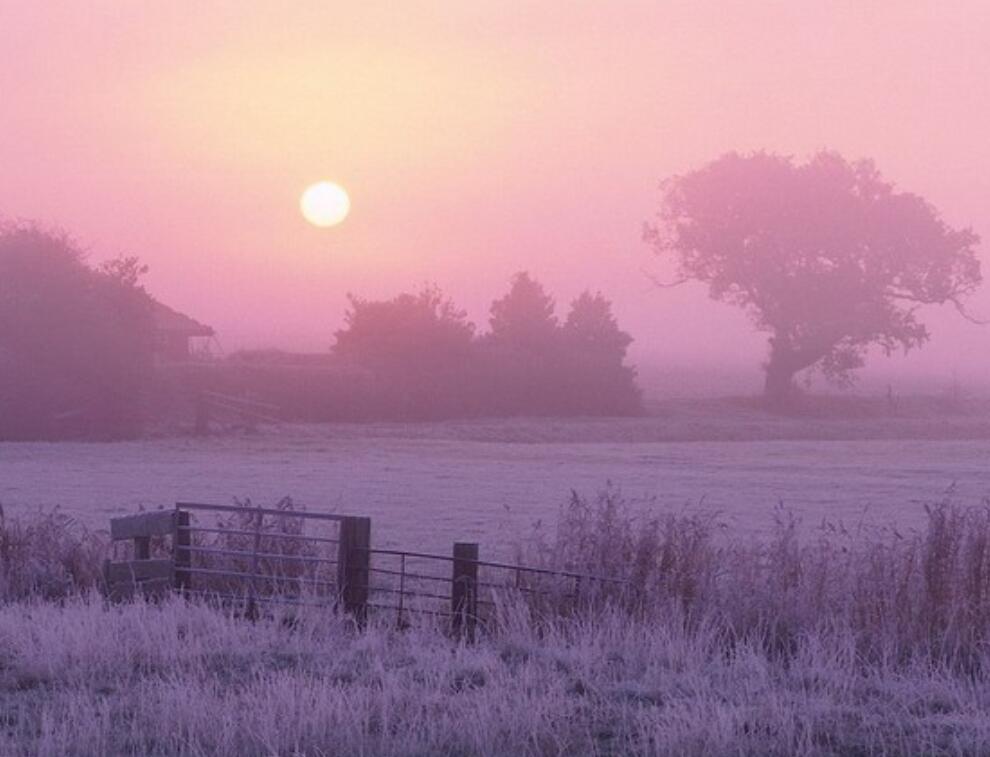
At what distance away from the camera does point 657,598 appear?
1396 cm

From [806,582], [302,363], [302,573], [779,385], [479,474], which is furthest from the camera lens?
[779,385]

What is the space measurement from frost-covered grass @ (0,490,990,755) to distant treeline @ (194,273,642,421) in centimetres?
4872

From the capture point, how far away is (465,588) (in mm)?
13977

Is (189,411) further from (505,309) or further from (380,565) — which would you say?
(380,565)

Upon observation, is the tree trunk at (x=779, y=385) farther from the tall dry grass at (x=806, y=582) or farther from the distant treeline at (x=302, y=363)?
the tall dry grass at (x=806, y=582)

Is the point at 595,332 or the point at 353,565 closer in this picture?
the point at 353,565

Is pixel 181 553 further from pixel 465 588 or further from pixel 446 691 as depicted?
pixel 446 691

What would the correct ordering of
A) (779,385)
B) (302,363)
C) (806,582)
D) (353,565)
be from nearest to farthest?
(806,582), (353,565), (302,363), (779,385)

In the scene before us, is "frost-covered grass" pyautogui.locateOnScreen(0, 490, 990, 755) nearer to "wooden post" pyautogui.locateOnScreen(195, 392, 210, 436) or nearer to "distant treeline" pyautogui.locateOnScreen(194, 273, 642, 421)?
"wooden post" pyautogui.locateOnScreen(195, 392, 210, 436)

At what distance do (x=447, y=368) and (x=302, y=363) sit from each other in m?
6.20

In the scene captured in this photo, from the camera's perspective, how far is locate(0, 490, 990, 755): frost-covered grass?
28.3ft

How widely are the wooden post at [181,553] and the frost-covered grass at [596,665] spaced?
Answer: 3.41ft

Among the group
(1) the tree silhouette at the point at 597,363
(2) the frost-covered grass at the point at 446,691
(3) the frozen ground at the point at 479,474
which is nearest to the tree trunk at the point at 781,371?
(1) the tree silhouette at the point at 597,363

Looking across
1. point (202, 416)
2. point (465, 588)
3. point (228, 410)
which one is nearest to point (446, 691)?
point (465, 588)
